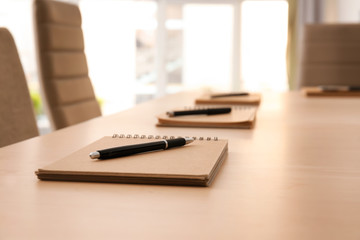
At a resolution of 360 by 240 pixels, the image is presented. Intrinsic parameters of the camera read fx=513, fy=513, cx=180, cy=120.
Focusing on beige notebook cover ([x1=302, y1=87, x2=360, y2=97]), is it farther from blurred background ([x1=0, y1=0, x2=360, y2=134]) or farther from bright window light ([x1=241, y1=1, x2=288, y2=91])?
bright window light ([x1=241, y1=1, x2=288, y2=91])

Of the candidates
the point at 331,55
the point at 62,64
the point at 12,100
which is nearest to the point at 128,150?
the point at 12,100

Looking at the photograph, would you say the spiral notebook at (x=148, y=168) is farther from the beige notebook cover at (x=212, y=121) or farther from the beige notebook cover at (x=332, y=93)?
the beige notebook cover at (x=332, y=93)

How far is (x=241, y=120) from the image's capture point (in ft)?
3.63

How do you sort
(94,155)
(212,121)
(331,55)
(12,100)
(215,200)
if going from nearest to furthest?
(215,200), (94,155), (212,121), (12,100), (331,55)

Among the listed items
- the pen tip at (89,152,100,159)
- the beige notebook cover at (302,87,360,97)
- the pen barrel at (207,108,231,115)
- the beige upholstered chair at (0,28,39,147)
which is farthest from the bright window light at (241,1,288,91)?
the pen tip at (89,152,100,159)

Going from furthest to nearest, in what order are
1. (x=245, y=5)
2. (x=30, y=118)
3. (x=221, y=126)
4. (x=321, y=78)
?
(x=245, y=5)
(x=321, y=78)
(x=30, y=118)
(x=221, y=126)

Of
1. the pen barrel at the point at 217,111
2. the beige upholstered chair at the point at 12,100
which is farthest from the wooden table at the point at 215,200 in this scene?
the beige upholstered chair at the point at 12,100

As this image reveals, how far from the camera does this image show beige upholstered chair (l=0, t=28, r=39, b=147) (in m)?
1.37

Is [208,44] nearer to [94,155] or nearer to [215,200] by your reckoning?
[94,155]

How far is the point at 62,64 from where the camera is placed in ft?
6.18

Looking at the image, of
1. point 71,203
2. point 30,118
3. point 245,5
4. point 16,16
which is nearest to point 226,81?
point 245,5

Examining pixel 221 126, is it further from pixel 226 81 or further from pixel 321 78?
pixel 226 81

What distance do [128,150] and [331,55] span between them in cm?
225

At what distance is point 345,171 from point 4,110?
97cm
